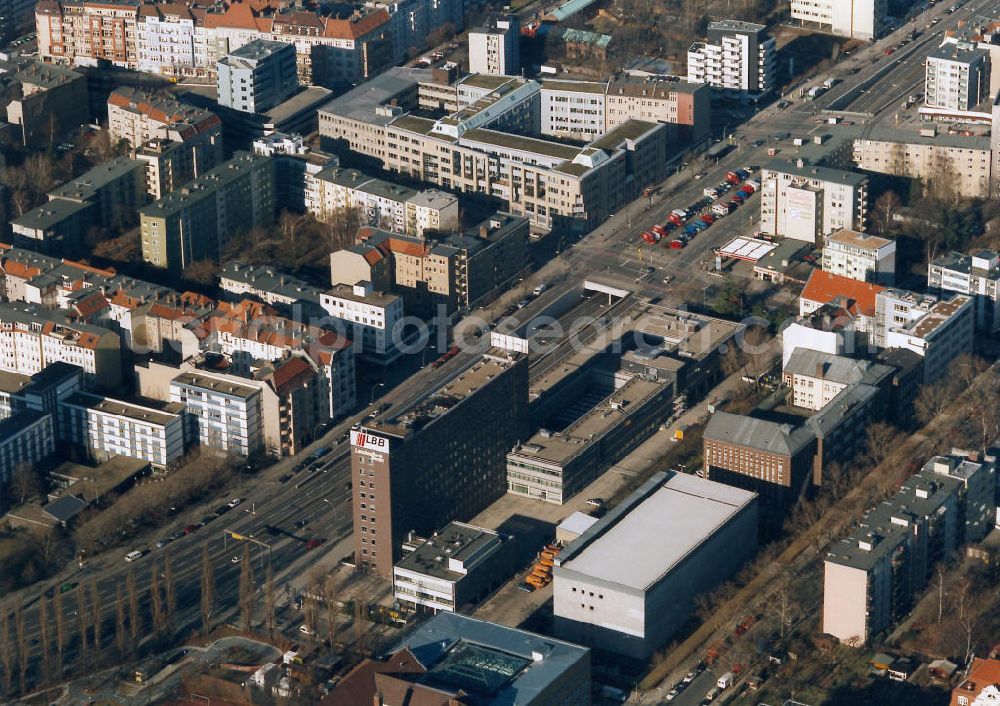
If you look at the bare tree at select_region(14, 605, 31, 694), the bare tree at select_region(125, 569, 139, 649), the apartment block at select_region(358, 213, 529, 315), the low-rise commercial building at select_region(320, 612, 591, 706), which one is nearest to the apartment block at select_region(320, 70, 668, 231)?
the apartment block at select_region(358, 213, 529, 315)

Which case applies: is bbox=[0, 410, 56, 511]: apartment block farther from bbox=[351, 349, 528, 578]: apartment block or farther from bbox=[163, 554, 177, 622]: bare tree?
bbox=[351, 349, 528, 578]: apartment block

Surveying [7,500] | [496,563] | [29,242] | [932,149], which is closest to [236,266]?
[29,242]

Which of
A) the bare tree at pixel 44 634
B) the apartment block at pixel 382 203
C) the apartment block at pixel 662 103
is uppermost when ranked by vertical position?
the apartment block at pixel 662 103

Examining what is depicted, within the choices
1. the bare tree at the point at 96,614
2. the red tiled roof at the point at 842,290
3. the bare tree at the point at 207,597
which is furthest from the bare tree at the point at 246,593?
the red tiled roof at the point at 842,290

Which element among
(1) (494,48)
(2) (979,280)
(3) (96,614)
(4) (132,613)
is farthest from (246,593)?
(1) (494,48)

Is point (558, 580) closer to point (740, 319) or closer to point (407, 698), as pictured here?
point (407, 698)

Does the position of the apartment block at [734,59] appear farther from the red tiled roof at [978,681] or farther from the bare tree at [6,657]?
the bare tree at [6,657]
